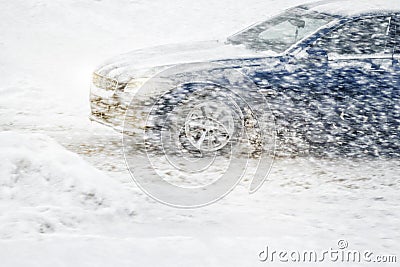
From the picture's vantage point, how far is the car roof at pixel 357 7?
593 cm

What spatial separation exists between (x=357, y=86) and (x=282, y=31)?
1259 millimetres

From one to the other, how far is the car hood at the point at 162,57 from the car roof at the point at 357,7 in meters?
1.07

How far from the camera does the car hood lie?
5.43m

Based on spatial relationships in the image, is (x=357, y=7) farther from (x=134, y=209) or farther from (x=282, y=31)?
(x=134, y=209)

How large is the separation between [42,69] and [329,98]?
5.95 metres

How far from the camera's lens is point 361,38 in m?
5.77

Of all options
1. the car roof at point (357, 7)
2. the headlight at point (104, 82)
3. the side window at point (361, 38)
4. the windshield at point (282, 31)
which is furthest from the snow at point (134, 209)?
the car roof at point (357, 7)

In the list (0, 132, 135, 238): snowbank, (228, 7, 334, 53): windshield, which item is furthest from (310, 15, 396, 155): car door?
(0, 132, 135, 238): snowbank

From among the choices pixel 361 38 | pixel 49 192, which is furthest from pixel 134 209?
pixel 361 38

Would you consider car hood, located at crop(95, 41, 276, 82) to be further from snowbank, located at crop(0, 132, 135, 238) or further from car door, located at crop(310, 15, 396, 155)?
snowbank, located at crop(0, 132, 135, 238)

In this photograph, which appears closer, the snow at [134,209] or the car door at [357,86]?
the snow at [134,209]

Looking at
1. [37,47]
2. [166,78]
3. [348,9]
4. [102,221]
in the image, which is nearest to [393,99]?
[348,9]

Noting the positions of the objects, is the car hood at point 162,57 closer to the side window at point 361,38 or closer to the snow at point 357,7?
the side window at point 361,38

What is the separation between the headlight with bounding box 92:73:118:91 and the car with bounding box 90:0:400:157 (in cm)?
1
